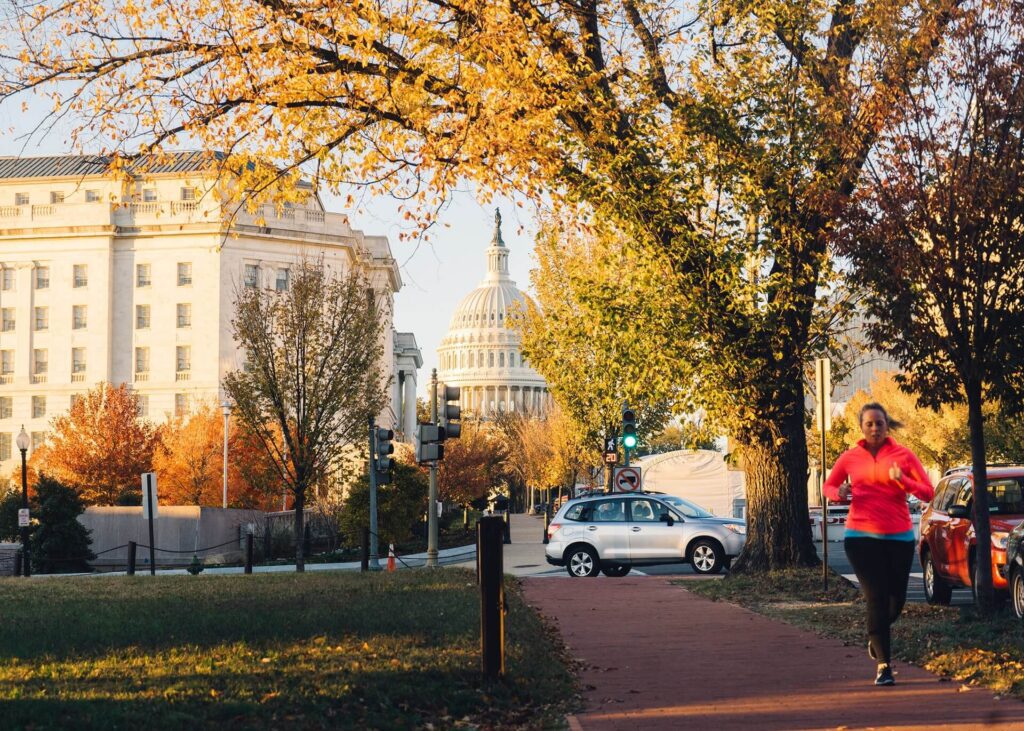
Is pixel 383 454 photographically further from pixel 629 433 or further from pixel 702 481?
pixel 702 481

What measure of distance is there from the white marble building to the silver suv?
7081 cm

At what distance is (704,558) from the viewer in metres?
25.7

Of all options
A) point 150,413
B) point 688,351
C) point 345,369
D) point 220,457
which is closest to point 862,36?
point 688,351

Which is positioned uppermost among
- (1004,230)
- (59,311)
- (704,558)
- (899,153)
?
(59,311)

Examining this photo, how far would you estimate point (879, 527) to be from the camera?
352 inches

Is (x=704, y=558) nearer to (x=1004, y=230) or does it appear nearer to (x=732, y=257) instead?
(x=732, y=257)

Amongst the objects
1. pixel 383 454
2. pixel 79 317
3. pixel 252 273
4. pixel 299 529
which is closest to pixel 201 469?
pixel 299 529

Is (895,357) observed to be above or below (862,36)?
below

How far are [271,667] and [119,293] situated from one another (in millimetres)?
93206

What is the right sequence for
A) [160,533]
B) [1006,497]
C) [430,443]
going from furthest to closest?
1. [160,533]
2. [430,443]
3. [1006,497]

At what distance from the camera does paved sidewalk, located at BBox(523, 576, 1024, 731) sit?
7707mm

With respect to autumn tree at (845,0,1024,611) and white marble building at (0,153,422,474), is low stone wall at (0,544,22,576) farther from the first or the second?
white marble building at (0,153,422,474)

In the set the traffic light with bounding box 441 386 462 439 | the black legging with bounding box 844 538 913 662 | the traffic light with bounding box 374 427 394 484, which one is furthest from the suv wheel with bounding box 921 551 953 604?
the traffic light with bounding box 374 427 394 484

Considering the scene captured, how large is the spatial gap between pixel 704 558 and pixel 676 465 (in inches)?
1275
